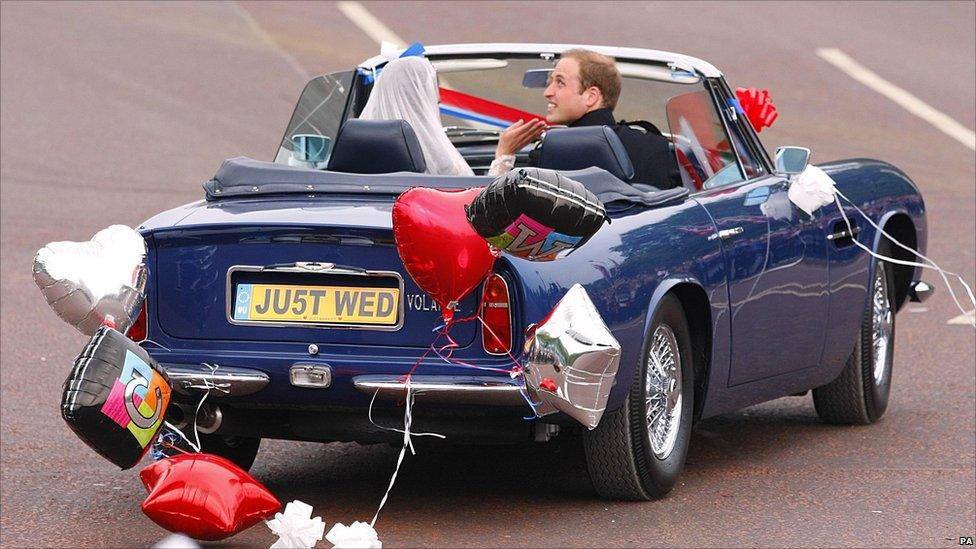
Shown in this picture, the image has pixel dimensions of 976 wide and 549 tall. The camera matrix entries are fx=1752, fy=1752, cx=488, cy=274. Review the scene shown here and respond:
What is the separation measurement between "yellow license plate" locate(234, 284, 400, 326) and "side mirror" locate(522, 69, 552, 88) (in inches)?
101

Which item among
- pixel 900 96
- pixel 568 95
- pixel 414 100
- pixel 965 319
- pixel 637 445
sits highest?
pixel 414 100

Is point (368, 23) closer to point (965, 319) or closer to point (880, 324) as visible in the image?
point (965, 319)

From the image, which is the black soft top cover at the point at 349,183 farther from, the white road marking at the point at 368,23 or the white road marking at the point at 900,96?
the white road marking at the point at 368,23

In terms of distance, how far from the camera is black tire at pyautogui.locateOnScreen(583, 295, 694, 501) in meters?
5.89

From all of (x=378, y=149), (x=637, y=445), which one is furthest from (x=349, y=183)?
(x=637, y=445)

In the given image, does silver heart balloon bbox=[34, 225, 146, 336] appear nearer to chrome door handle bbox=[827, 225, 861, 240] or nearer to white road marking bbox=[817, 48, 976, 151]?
chrome door handle bbox=[827, 225, 861, 240]

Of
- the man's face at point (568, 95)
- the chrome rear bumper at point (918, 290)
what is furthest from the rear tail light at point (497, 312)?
the chrome rear bumper at point (918, 290)

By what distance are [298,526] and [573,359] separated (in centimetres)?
95

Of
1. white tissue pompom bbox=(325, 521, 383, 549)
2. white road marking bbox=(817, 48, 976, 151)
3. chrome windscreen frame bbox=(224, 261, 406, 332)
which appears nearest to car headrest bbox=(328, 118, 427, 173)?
chrome windscreen frame bbox=(224, 261, 406, 332)

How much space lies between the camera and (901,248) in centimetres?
829

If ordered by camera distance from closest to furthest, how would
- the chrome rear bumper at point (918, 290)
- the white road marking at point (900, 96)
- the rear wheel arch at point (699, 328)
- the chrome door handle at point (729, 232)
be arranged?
the rear wheel arch at point (699, 328) → the chrome door handle at point (729, 232) → the chrome rear bumper at point (918, 290) → the white road marking at point (900, 96)

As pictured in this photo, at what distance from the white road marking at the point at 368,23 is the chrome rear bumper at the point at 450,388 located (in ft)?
66.3

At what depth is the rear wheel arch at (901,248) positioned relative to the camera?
8.13 metres

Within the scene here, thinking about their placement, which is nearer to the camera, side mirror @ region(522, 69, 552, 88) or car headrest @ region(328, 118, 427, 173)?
car headrest @ region(328, 118, 427, 173)
